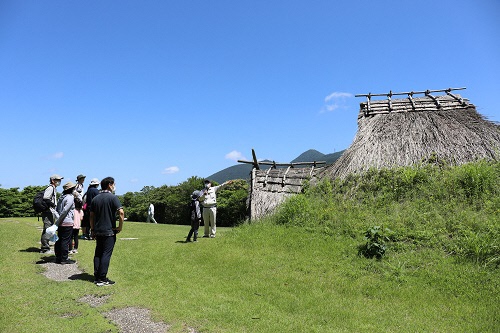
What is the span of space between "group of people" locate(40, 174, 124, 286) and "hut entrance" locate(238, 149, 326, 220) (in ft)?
21.9

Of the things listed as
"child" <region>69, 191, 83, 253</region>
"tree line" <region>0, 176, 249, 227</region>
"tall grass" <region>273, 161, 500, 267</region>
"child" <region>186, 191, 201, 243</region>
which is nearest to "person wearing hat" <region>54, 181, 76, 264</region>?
"child" <region>69, 191, 83, 253</region>

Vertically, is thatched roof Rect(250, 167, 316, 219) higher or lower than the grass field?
higher

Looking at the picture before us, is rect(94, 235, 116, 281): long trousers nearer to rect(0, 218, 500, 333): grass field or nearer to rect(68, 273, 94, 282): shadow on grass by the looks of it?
rect(0, 218, 500, 333): grass field

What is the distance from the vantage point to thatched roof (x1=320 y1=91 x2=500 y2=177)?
12844mm

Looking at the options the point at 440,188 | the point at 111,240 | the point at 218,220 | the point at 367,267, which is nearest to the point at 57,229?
the point at 111,240

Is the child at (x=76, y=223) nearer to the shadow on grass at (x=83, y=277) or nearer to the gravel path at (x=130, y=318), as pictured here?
the shadow on grass at (x=83, y=277)

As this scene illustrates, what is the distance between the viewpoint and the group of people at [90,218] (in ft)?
24.2

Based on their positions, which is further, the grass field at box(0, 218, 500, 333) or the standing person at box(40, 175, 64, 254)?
the standing person at box(40, 175, 64, 254)

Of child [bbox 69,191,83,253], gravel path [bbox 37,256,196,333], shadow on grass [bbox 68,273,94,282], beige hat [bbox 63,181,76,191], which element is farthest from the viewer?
child [bbox 69,191,83,253]

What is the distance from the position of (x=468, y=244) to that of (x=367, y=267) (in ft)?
8.25

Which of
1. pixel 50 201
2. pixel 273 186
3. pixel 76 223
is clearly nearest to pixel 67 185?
pixel 50 201

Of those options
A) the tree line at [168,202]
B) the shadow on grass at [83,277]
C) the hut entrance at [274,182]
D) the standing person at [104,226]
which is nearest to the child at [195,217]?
the hut entrance at [274,182]

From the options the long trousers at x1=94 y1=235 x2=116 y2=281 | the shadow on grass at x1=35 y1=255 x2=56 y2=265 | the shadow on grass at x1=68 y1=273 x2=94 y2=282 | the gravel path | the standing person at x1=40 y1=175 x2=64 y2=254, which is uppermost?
the standing person at x1=40 y1=175 x2=64 y2=254

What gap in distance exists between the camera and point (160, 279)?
7855 mm
